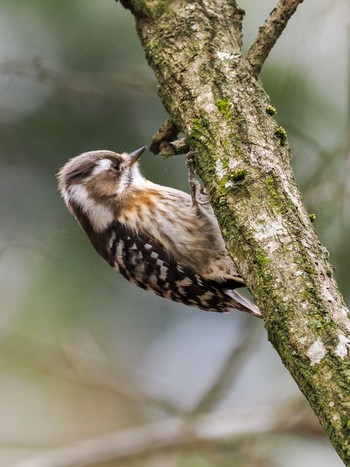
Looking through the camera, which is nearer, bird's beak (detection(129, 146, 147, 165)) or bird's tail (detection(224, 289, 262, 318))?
bird's tail (detection(224, 289, 262, 318))

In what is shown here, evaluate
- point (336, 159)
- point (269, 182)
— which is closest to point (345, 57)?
point (336, 159)

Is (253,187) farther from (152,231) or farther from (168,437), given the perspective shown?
(168,437)

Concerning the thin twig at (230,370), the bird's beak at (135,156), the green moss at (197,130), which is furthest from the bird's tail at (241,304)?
the green moss at (197,130)

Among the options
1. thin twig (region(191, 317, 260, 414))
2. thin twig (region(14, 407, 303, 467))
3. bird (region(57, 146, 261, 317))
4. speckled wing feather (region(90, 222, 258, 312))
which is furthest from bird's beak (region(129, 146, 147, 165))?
thin twig (region(14, 407, 303, 467))

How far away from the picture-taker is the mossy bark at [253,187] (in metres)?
2.23

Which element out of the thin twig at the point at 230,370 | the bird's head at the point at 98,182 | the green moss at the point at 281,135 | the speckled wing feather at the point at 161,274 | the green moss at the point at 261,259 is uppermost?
the green moss at the point at 281,135

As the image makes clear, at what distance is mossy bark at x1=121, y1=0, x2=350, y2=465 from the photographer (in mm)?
2232

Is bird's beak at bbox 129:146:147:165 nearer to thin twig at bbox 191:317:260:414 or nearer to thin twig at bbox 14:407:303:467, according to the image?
thin twig at bbox 191:317:260:414

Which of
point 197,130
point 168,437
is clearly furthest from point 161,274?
point 197,130

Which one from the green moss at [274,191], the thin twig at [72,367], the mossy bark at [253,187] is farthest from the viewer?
the thin twig at [72,367]

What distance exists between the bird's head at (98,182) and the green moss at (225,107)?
1.87m

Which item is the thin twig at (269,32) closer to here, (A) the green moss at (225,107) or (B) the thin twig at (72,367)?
(A) the green moss at (225,107)

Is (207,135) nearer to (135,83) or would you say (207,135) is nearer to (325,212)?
(325,212)

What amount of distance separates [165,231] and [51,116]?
1.66 metres
